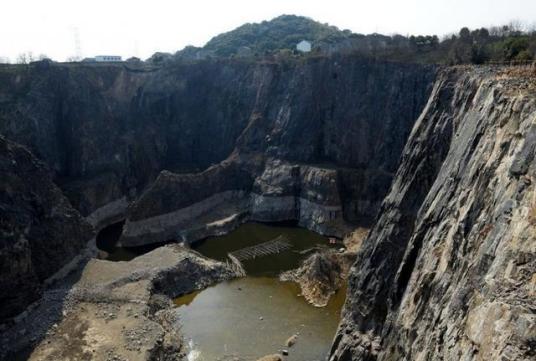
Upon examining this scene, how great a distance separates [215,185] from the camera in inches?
2547

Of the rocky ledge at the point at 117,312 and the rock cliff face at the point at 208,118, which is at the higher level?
the rock cliff face at the point at 208,118

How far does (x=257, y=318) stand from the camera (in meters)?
38.8

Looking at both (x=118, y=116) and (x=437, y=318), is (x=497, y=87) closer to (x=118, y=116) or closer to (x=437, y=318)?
(x=437, y=318)

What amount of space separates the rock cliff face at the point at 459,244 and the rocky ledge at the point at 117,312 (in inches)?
517

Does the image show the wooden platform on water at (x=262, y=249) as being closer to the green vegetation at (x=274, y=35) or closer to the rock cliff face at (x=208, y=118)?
the rock cliff face at (x=208, y=118)

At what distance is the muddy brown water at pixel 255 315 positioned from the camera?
1369 inches

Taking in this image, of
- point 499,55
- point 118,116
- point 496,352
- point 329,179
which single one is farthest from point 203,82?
point 496,352

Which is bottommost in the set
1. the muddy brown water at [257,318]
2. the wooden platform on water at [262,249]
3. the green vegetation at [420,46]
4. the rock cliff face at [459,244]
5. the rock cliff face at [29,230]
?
the muddy brown water at [257,318]

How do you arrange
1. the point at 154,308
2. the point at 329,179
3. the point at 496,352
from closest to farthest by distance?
the point at 496,352
the point at 154,308
the point at 329,179

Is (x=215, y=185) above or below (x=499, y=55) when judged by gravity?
below

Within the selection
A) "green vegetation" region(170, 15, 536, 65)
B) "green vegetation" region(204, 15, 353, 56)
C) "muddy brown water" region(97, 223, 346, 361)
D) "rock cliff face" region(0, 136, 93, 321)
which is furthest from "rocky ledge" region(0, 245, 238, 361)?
"green vegetation" region(204, 15, 353, 56)

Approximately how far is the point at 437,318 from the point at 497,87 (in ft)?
38.3

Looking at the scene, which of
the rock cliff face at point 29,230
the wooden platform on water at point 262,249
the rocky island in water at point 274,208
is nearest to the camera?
the rocky island in water at point 274,208

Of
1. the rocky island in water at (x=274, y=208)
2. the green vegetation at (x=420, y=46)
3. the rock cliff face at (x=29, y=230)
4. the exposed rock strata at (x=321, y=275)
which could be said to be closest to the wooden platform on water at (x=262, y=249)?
the rocky island in water at (x=274, y=208)
